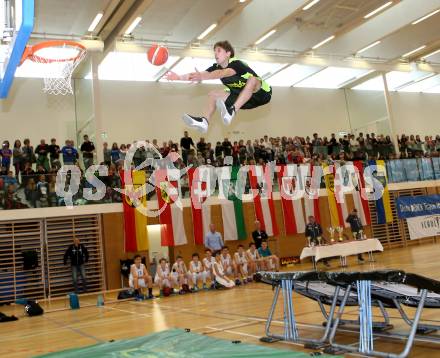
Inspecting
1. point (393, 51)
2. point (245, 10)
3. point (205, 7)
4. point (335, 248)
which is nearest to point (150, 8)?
point (205, 7)

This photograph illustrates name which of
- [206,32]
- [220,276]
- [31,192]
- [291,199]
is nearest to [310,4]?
[206,32]

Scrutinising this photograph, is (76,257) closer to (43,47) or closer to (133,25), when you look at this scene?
(133,25)

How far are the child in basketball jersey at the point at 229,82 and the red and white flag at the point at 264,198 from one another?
37.3 ft

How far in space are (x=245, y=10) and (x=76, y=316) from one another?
1279cm

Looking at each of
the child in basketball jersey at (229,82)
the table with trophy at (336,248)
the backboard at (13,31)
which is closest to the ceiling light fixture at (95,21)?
the table with trophy at (336,248)

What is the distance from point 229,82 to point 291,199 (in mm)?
12681

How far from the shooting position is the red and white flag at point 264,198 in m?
17.3

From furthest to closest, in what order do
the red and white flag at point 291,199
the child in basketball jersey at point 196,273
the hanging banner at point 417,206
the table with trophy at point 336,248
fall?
the hanging banner at point 417,206, the red and white flag at point 291,199, the child in basketball jersey at point 196,273, the table with trophy at point 336,248

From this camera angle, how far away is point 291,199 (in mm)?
17984

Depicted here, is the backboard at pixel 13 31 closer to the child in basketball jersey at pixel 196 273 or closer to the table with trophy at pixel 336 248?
the child in basketball jersey at pixel 196 273

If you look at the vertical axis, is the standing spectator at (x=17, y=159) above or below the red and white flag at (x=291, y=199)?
above

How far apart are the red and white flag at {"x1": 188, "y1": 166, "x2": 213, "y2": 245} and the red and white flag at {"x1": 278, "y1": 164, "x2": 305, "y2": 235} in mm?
3102

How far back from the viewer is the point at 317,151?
63.6ft

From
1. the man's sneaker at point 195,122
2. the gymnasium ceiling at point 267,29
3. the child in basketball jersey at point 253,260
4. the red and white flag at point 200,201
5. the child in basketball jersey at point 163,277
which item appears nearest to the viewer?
the man's sneaker at point 195,122
